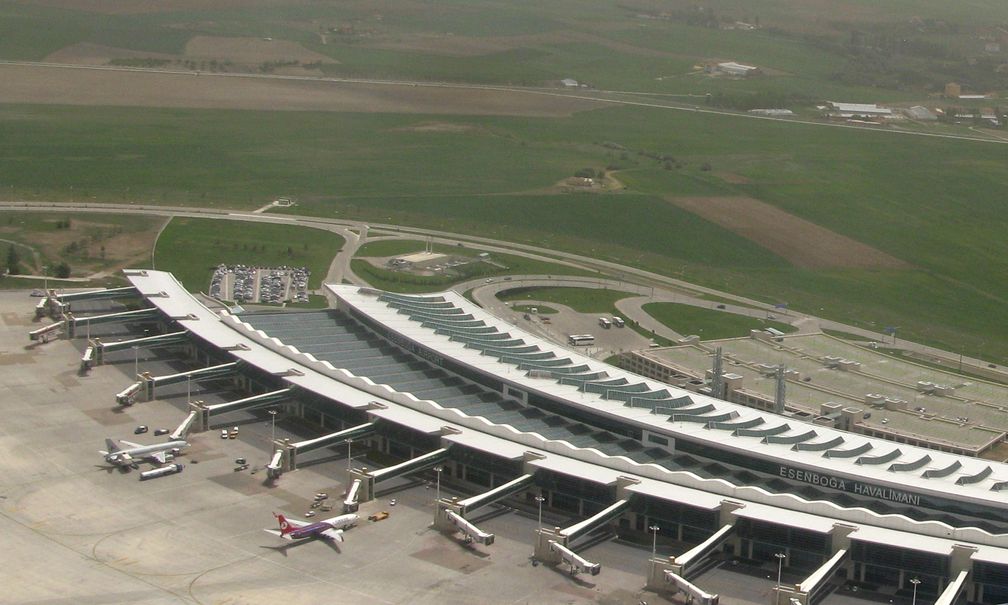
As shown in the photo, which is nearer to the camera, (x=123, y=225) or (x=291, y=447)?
(x=291, y=447)

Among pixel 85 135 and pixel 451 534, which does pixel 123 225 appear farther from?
pixel 451 534

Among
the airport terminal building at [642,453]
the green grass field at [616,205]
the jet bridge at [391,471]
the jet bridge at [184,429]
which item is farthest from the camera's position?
the green grass field at [616,205]

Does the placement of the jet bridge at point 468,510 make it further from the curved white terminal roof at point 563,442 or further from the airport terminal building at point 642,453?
the curved white terminal roof at point 563,442

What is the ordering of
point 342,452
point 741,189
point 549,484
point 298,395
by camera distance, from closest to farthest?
1. point 549,484
2. point 342,452
3. point 298,395
4. point 741,189

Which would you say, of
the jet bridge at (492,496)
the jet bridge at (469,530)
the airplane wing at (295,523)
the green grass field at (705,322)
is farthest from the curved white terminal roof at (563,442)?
the green grass field at (705,322)

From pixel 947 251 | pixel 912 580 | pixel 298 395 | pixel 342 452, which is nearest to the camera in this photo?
pixel 912 580

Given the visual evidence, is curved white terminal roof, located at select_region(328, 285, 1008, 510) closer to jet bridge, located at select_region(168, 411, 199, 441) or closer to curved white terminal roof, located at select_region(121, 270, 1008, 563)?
curved white terminal roof, located at select_region(121, 270, 1008, 563)

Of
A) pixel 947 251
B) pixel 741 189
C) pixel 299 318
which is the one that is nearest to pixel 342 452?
pixel 299 318
